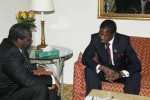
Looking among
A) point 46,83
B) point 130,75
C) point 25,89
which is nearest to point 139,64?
point 130,75

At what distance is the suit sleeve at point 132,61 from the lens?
3.42 metres

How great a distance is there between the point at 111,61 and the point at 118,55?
0.11 metres

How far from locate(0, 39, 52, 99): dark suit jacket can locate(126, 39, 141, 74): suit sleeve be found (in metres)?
1.07

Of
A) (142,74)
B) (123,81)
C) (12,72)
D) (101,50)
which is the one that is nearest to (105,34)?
(101,50)

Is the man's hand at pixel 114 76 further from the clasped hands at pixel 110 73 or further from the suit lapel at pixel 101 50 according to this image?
the suit lapel at pixel 101 50

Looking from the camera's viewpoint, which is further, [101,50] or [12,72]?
[101,50]

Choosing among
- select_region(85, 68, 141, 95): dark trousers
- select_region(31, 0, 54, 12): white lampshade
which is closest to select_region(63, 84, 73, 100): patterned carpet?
select_region(85, 68, 141, 95): dark trousers

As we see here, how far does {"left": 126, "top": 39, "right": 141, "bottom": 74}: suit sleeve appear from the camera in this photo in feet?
11.2

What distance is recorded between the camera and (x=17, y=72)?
2.67 metres

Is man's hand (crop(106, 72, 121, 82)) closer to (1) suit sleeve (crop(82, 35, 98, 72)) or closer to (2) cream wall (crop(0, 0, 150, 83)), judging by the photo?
(1) suit sleeve (crop(82, 35, 98, 72))

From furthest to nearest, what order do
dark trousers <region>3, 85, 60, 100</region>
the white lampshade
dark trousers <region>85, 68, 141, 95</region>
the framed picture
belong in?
the framed picture, the white lampshade, dark trousers <region>85, 68, 141, 95</region>, dark trousers <region>3, 85, 60, 100</region>

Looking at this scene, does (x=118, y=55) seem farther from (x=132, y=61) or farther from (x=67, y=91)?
(x=67, y=91)

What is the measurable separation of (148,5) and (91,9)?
73cm

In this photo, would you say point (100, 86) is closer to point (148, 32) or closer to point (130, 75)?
point (130, 75)
